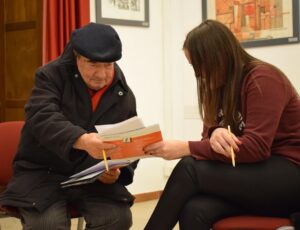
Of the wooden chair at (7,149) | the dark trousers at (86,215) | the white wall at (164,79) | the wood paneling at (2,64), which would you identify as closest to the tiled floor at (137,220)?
the white wall at (164,79)

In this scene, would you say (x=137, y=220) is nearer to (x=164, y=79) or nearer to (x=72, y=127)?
(x=164, y=79)

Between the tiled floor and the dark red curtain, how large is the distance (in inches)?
45.0

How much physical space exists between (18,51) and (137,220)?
1685 millimetres

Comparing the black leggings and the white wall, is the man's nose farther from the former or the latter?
the white wall

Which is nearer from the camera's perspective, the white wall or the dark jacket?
the dark jacket

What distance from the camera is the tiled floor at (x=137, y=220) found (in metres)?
3.25

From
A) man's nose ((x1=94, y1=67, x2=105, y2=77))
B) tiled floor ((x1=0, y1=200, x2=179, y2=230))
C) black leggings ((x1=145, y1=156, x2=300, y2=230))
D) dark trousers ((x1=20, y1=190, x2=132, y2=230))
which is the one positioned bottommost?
tiled floor ((x1=0, y1=200, x2=179, y2=230))

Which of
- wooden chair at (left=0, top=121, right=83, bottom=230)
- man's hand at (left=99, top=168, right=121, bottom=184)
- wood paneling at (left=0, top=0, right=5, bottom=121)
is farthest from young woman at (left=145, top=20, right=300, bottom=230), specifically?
wood paneling at (left=0, top=0, right=5, bottom=121)

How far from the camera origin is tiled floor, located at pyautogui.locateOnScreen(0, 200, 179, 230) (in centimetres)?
325

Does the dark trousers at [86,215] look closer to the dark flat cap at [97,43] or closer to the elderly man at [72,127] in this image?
the elderly man at [72,127]

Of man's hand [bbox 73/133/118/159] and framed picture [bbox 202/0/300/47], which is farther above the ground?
framed picture [bbox 202/0/300/47]

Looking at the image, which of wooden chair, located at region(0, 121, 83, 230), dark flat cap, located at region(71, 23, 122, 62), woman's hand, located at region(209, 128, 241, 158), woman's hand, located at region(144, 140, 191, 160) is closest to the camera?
woman's hand, located at region(209, 128, 241, 158)

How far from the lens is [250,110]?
166 centimetres

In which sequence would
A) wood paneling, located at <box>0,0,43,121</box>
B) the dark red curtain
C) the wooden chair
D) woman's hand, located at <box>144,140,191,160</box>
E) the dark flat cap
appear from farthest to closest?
wood paneling, located at <box>0,0,43,121</box> < the dark red curtain < the wooden chair < the dark flat cap < woman's hand, located at <box>144,140,191,160</box>
